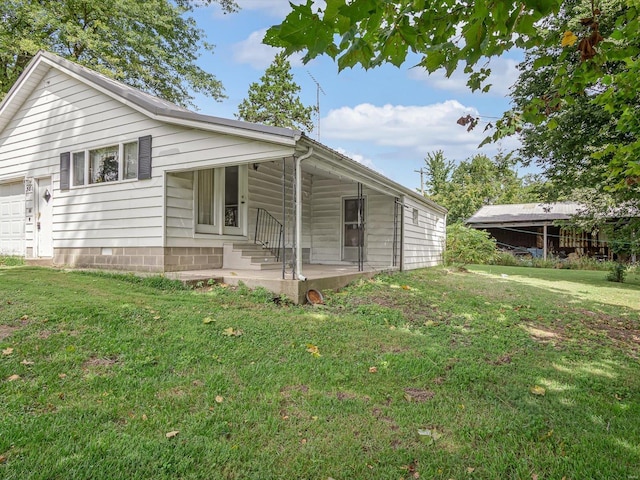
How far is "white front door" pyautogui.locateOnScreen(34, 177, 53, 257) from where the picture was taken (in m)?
8.87

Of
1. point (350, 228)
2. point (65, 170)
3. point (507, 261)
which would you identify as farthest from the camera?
point (507, 261)

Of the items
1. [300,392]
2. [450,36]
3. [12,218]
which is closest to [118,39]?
[12,218]

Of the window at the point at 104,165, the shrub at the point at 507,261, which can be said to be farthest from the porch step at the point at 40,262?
the shrub at the point at 507,261

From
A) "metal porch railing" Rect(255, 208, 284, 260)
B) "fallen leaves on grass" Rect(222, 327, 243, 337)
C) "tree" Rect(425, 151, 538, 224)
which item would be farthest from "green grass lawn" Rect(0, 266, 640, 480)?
"tree" Rect(425, 151, 538, 224)

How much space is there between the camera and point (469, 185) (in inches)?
1195

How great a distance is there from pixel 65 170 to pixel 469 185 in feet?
93.4

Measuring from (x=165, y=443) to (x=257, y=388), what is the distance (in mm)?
864

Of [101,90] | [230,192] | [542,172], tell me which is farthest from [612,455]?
[542,172]

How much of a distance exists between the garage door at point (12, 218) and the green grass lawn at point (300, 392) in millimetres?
5350

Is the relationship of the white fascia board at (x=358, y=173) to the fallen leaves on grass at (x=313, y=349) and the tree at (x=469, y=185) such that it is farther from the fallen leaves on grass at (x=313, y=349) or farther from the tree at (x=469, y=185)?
the tree at (x=469, y=185)

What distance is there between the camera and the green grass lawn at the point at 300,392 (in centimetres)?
207

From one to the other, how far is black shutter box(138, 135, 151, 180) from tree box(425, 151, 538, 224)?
22.4 metres

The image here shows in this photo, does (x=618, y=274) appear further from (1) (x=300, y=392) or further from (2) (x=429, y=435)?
(1) (x=300, y=392)

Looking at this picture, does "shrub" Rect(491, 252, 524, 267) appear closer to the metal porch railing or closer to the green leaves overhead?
the metal porch railing
